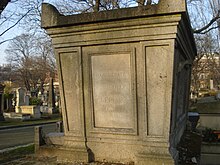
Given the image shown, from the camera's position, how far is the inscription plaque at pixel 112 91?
15.8 feet

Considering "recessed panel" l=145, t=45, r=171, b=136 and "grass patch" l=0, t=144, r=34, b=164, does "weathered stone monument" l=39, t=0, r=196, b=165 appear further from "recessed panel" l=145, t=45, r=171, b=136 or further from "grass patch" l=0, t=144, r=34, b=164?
"grass patch" l=0, t=144, r=34, b=164

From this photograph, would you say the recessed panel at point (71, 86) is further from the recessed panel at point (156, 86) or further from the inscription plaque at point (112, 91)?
the recessed panel at point (156, 86)

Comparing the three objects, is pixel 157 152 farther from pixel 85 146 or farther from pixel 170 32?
pixel 170 32

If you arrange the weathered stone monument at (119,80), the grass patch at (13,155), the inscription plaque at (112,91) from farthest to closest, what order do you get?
the grass patch at (13,155) → the inscription plaque at (112,91) → the weathered stone monument at (119,80)

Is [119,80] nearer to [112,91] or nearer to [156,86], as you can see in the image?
[112,91]

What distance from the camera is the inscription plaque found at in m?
4.82

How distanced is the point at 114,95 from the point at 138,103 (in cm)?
48

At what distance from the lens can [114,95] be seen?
4.95 meters

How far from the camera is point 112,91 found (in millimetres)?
4965

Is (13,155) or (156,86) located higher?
(156,86)

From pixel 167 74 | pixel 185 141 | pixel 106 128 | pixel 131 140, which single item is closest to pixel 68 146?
pixel 106 128

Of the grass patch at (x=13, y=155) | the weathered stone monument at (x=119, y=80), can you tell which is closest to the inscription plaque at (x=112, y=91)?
the weathered stone monument at (x=119, y=80)

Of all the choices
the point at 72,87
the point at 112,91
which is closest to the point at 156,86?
the point at 112,91

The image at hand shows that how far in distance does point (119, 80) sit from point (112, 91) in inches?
9.5
